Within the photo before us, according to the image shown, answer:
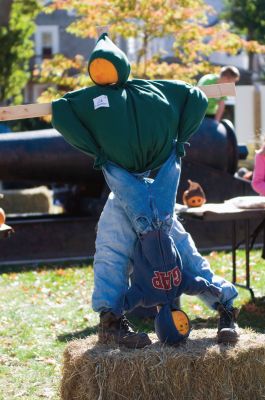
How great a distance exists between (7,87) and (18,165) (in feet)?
52.5

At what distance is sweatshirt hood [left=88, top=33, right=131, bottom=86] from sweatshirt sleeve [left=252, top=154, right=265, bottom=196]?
224 cm

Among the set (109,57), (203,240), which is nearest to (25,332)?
(109,57)

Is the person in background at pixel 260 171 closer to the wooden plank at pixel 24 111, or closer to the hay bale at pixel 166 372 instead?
the wooden plank at pixel 24 111

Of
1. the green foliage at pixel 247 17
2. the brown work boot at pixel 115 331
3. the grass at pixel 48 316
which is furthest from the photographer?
the green foliage at pixel 247 17

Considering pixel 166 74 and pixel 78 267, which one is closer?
pixel 78 267

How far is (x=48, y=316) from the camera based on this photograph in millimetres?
6941

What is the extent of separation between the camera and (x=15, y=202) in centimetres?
1575

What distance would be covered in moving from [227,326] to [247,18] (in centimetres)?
3675

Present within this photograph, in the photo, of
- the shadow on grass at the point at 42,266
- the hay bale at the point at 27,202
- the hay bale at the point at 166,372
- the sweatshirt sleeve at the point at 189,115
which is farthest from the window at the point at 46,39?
the hay bale at the point at 166,372

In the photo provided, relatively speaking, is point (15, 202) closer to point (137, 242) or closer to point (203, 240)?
point (203, 240)

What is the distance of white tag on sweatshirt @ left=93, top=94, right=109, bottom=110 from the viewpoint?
15.1 ft

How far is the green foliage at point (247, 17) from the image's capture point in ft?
127

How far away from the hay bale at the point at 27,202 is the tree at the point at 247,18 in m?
24.1

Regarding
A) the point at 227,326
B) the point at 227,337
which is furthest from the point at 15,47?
the point at 227,337
